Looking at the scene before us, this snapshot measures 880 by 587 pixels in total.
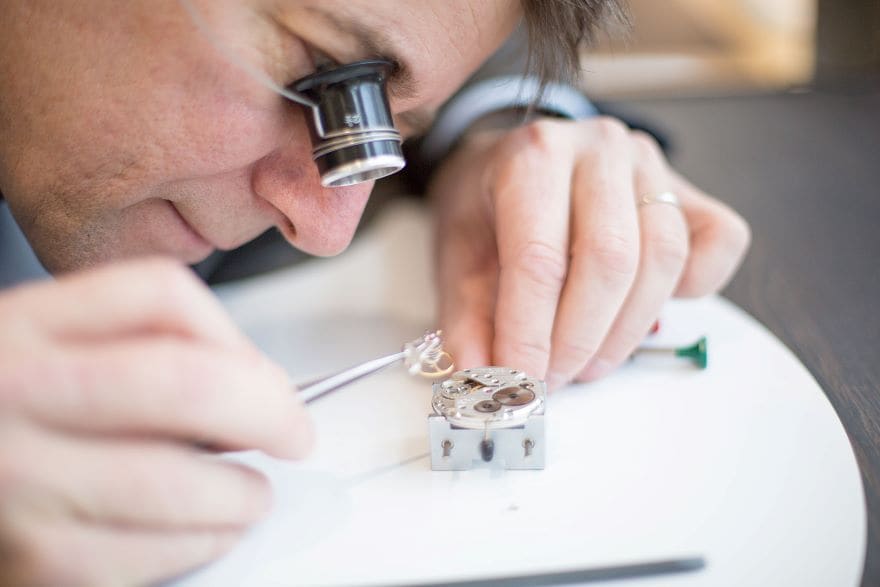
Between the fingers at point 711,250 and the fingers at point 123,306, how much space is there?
0.72 metres

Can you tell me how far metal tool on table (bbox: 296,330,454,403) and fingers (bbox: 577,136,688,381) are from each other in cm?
19

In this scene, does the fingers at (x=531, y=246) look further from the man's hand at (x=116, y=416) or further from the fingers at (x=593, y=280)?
the man's hand at (x=116, y=416)

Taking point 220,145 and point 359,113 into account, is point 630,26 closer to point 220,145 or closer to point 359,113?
point 359,113

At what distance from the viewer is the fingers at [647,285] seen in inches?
42.1

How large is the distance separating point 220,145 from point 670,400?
2.05 ft

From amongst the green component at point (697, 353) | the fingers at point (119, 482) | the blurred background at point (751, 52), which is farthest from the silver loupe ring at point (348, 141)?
the blurred background at point (751, 52)

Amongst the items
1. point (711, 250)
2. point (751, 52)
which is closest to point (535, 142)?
point (711, 250)

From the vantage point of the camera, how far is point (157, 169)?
0.98m

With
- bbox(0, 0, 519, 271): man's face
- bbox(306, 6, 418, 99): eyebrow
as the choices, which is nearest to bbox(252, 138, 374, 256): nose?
bbox(0, 0, 519, 271): man's face

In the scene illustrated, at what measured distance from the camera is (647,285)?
3.55 ft

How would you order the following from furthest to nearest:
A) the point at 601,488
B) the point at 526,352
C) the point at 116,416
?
the point at 526,352, the point at 601,488, the point at 116,416

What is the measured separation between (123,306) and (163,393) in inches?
2.9

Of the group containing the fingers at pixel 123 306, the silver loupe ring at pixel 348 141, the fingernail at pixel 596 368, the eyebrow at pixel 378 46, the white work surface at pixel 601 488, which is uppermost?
the eyebrow at pixel 378 46

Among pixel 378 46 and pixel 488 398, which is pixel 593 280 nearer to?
pixel 488 398
